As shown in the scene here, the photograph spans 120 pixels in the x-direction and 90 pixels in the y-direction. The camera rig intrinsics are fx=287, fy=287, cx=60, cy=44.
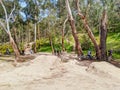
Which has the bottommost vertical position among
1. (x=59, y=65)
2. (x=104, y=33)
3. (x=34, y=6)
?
(x=59, y=65)

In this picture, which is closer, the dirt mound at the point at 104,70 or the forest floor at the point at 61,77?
the forest floor at the point at 61,77

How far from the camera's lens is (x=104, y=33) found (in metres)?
33.7

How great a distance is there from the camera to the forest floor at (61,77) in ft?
65.8

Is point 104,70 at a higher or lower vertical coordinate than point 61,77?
higher

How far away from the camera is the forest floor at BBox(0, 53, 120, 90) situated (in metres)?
20.1

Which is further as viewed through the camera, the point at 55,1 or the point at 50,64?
the point at 55,1

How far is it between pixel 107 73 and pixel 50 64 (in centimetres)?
716

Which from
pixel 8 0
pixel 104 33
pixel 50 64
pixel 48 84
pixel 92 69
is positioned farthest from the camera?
pixel 8 0

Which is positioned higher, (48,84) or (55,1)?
(55,1)

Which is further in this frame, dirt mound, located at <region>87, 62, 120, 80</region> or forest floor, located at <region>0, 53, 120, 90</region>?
dirt mound, located at <region>87, 62, 120, 80</region>

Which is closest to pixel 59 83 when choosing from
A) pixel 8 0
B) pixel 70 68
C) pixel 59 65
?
pixel 70 68

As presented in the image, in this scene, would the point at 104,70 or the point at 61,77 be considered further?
the point at 104,70

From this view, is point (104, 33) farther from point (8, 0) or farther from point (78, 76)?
point (8, 0)

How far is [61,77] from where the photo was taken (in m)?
23.5
